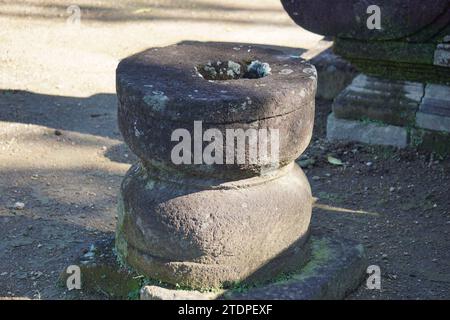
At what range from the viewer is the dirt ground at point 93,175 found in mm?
3424

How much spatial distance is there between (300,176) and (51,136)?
215 centimetres

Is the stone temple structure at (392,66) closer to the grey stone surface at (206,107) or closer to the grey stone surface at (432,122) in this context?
the grey stone surface at (432,122)

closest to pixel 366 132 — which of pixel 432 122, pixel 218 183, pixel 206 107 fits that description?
pixel 432 122

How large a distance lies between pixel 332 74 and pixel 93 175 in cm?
177

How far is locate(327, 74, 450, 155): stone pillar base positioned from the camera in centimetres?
441

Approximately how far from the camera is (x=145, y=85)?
2.83 metres

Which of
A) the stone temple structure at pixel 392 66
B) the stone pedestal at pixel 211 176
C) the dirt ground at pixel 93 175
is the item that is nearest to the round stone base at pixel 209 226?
the stone pedestal at pixel 211 176

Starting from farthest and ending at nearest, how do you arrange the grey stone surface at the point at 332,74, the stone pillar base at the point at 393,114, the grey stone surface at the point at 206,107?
1. the grey stone surface at the point at 332,74
2. the stone pillar base at the point at 393,114
3. the grey stone surface at the point at 206,107

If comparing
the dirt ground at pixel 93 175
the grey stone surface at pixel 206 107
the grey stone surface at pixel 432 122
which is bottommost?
the dirt ground at pixel 93 175

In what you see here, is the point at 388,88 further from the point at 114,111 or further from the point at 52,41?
the point at 52,41

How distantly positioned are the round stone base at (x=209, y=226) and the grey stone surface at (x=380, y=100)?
1672 millimetres

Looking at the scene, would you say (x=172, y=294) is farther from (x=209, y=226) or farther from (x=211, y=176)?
(x=211, y=176)

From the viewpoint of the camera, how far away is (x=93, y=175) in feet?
14.1

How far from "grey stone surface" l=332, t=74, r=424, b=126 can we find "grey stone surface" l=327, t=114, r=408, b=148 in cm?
4
